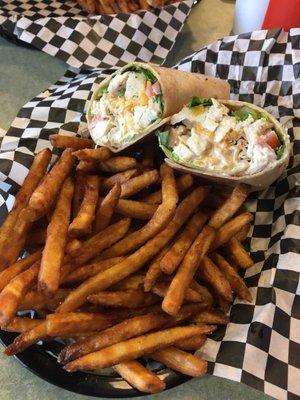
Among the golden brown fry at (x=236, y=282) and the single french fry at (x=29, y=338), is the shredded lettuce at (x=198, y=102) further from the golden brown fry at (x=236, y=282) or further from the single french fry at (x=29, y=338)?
the single french fry at (x=29, y=338)

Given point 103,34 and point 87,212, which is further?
point 103,34

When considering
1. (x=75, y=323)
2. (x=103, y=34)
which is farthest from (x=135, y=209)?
(x=103, y=34)

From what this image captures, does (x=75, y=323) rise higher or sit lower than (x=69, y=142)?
lower

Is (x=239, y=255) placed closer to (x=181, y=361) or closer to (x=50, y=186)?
(x=181, y=361)

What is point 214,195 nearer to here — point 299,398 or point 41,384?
point 299,398

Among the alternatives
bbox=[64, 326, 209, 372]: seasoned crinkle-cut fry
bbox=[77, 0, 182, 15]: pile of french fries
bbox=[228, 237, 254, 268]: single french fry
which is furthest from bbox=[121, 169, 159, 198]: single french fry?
bbox=[77, 0, 182, 15]: pile of french fries

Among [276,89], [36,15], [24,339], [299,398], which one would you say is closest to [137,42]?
[36,15]
